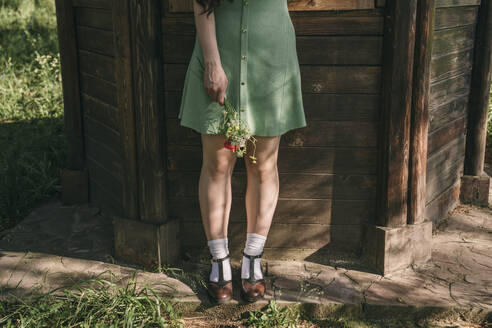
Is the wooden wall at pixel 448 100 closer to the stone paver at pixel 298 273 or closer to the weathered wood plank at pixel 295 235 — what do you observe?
the stone paver at pixel 298 273

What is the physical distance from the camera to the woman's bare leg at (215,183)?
3.01m

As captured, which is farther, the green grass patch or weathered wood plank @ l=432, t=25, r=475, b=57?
weathered wood plank @ l=432, t=25, r=475, b=57

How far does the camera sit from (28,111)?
23.9ft

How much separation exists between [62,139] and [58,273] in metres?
2.69

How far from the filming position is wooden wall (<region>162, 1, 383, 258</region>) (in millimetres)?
3332

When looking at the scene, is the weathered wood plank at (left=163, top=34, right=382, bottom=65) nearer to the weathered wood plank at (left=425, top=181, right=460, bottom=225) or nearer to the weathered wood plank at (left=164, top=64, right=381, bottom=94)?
the weathered wood plank at (left=164, top=64, right=381, bottom=94)

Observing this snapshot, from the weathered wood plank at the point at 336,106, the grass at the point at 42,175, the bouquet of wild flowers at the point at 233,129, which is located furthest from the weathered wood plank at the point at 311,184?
the bouquet of wild flowers at the point at 233,129

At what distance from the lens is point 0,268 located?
3578mm

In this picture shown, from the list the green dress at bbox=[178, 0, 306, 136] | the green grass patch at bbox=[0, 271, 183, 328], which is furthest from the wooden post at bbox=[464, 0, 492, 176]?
the green grass patch at bbox=[0, 271, 183, 328]

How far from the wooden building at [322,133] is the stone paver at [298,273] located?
0.13 meters

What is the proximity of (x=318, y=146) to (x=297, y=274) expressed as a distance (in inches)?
30.4

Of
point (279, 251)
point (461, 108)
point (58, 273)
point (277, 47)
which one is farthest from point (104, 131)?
point (461, 108)

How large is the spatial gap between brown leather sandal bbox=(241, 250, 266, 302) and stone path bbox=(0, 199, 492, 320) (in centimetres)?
4

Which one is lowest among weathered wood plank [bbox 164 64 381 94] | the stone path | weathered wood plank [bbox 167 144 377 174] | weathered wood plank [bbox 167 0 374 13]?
the stone path
